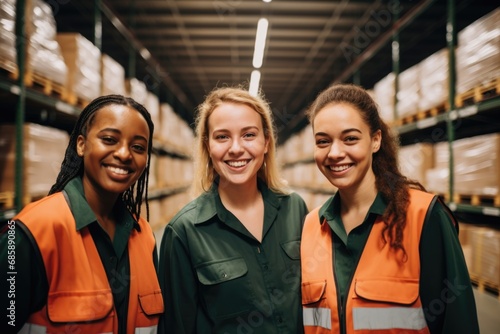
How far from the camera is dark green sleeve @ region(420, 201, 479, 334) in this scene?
162 centimetres

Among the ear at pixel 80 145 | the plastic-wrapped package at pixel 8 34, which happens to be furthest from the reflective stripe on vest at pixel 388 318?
the plastic-wrapped package at pixel 8 34

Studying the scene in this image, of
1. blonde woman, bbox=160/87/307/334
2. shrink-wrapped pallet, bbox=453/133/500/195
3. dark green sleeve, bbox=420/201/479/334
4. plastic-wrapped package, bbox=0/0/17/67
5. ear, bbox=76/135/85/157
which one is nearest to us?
dark green sleeve, bbox=420/201/479/334

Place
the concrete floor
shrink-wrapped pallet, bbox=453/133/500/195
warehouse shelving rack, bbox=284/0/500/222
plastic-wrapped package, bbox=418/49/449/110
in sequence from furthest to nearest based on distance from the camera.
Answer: plastic-wrapped package, bbox=418/49/449/110
warehouse shelving rack, bbox=284/0/500/222
shrink-wrapped pallet, bbox=453/133/500/195
the concrete floor

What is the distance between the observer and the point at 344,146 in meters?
1.93

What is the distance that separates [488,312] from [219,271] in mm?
2783

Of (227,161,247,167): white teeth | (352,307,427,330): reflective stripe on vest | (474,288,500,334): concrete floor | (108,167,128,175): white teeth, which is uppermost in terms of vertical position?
(227,161,247,167): white teeth

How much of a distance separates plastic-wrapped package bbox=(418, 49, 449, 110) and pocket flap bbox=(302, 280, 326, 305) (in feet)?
11.3

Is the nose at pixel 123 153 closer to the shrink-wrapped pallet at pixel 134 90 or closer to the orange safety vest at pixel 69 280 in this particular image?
the orange safety vest at pixel 69 280

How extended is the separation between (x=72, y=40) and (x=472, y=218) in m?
6.20

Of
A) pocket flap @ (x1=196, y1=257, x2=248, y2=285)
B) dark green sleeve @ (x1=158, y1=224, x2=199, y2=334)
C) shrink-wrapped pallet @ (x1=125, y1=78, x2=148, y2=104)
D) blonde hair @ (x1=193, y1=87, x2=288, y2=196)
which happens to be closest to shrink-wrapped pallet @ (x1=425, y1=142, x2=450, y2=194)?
blonde hair @ (x1=193, y1=87, x2=288, y2=196)

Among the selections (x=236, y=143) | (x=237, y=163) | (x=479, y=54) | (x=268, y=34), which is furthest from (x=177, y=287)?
(x=268, y=34)

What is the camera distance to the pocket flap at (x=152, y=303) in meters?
1.79

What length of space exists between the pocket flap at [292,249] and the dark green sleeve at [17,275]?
1272mm

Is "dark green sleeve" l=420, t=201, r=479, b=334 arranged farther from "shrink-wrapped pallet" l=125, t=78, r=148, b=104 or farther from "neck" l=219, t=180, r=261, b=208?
"shrink-wrapped pallet" l=125, t=78, r=148, b=104
